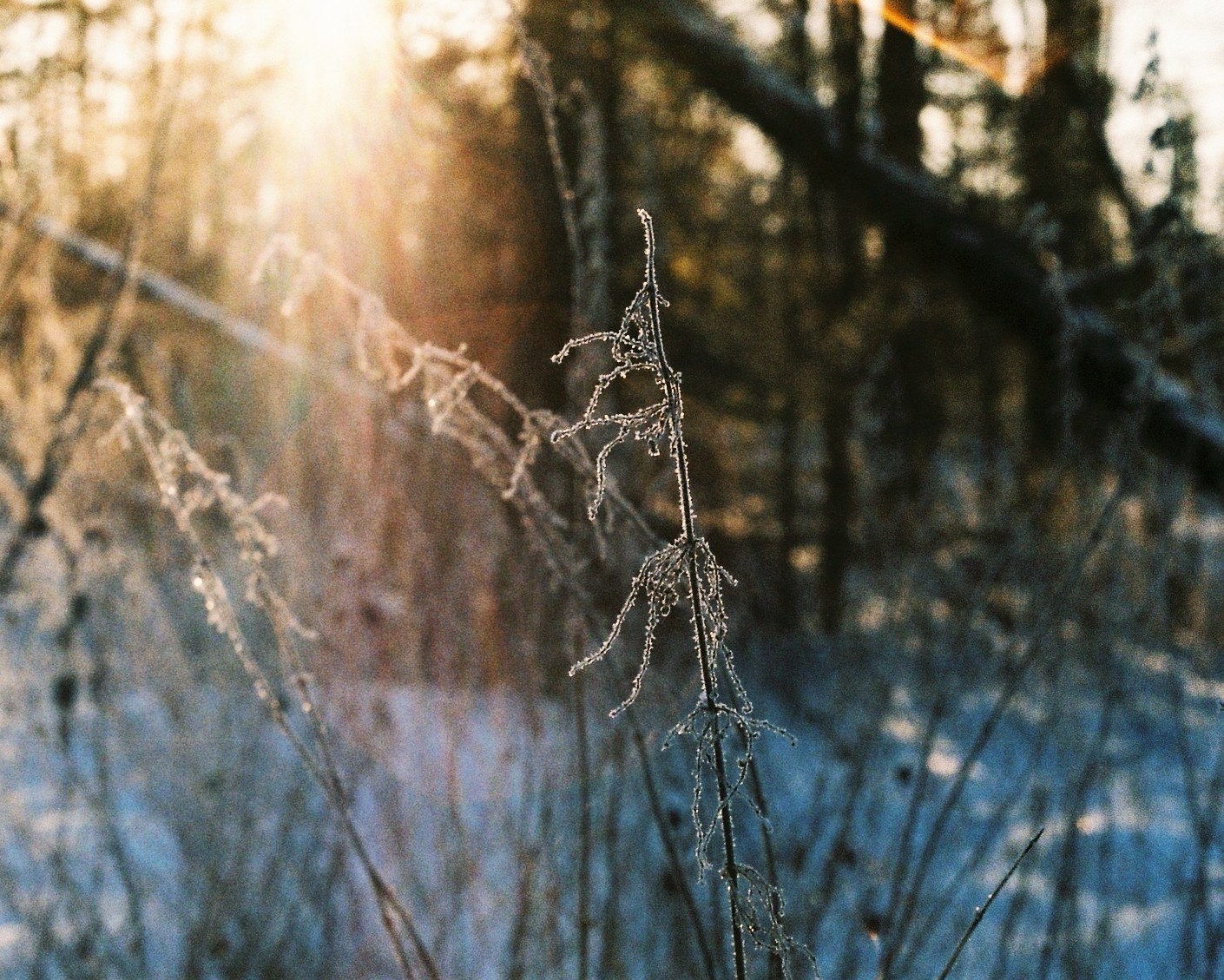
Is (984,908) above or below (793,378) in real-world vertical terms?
below

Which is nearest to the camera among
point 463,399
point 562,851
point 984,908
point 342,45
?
point 984,908

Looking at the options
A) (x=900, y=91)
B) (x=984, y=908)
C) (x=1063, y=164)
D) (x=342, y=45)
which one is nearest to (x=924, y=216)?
(x=342, y=45)

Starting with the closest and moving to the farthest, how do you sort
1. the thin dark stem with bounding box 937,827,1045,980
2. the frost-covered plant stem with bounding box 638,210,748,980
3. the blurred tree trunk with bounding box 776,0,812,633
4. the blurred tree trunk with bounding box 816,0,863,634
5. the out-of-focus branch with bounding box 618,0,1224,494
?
1. the frost-covered plant stem with bounding box 638,210,748,980
2. the thin dark stem with bounding box 937,827,1045,980
3. the out-of-focus branch with bounding box 618,0,1224,494
4. the blurred tree trunk with bounding box 776,0,812,633
5. the blurred tree trunk with bounding box 816,0,863,634

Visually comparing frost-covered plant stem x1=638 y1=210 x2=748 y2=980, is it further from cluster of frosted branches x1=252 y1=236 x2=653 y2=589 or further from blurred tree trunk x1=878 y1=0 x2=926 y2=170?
blurred tree trunk x1=878 y1=0 x2=926 y2=170

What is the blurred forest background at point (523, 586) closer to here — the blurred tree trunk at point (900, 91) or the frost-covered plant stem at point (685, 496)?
the frost-covered plant stem at point (685, 496)

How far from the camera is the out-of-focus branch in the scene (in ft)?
6.89

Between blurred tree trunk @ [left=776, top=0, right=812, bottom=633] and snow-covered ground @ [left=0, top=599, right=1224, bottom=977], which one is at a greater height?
blurred tree trunk @ [left=776, top=0, right=812, bottom=633]

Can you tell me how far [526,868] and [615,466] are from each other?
24.4 inches

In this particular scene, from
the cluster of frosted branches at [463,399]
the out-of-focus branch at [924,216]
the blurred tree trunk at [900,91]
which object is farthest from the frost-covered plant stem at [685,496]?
the blurred tree trunk at [900,91]

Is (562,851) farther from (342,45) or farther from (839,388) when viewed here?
(839,388)

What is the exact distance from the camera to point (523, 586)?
5.69 ft

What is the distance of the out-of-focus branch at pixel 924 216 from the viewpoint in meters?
2.10

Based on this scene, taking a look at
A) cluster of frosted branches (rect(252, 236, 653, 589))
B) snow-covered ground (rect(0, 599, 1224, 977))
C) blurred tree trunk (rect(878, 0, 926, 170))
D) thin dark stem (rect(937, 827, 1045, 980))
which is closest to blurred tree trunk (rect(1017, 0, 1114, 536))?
blurred tree trunk (rect(878, 0, 926, 170))

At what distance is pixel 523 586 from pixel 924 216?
1275 mm
